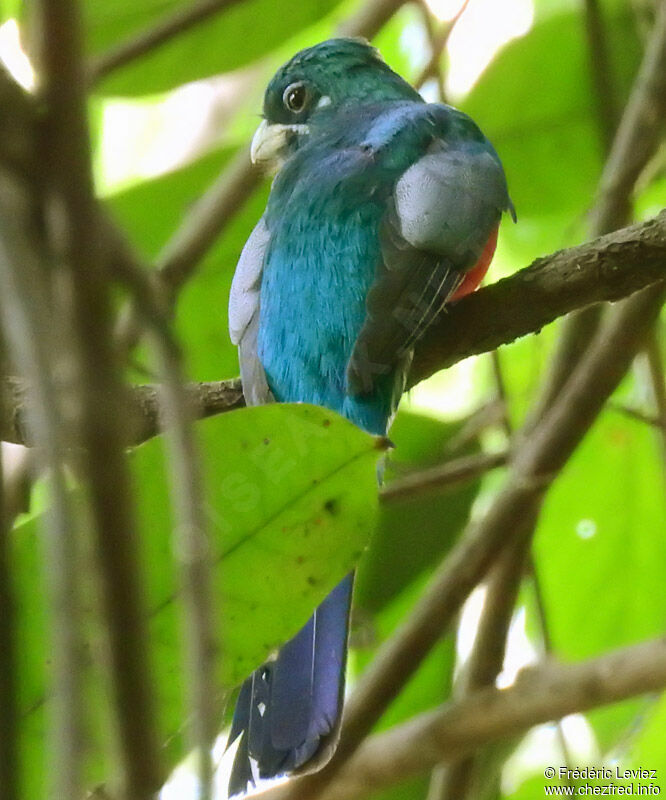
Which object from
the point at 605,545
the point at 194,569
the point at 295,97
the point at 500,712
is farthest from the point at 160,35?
the point at 194,569

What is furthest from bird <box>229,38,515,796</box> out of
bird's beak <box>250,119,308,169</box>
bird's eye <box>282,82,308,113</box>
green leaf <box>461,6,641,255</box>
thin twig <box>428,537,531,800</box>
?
thin twig <box>428,537,531,800</box>

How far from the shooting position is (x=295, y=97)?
298 centimetres

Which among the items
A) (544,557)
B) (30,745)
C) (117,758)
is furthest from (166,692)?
(544,557)

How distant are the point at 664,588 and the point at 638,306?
847 millimetres

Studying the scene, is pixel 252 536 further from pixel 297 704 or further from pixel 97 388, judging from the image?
pixel 97 388

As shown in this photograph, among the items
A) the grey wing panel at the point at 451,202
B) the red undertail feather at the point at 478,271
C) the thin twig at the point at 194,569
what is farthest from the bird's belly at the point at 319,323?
the thin twig at the point at 194,569

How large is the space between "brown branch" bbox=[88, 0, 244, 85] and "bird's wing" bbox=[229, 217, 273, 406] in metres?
0.77

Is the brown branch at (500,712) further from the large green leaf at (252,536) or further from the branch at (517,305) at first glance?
the large green leaf at (252,536)

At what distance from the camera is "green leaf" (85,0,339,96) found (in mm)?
3129

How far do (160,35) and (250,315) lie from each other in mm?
1072

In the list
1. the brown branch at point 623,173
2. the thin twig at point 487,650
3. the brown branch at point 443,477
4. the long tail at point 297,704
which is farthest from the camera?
the brown branch at point 623,173

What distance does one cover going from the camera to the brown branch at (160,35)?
3010mm

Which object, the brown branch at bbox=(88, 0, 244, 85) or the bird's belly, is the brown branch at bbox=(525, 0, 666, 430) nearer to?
the bird's belly

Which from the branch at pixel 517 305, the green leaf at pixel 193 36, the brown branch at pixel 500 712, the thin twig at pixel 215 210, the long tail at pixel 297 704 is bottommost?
the brown branch at pixel 500 712
